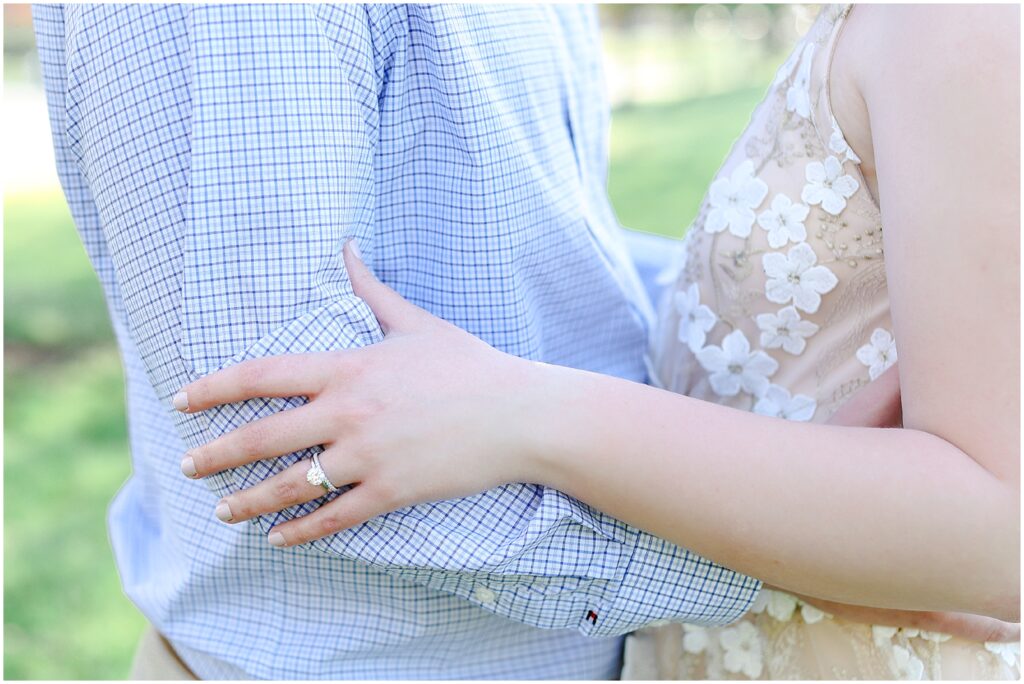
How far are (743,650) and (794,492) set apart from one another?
38 centimetres

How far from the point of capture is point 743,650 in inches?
47.2

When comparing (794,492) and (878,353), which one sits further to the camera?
(878,353)

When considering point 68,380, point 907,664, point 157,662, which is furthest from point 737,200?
point 68,380

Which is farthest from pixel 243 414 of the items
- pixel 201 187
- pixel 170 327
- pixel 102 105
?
pixel 102 105

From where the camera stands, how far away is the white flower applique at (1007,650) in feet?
3.51

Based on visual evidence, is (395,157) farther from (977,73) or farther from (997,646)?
(997,646)

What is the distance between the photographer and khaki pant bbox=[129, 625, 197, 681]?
1.23 metres

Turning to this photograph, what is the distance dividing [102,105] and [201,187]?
0.13 meters

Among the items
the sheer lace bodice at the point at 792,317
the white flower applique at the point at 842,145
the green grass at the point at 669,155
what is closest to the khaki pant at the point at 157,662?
the sheer lace bodice at the point at 792,317

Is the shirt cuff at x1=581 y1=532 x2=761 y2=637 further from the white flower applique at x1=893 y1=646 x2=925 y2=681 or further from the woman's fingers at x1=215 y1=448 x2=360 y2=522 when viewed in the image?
the woman's fingers at x1=215 y1=448 x2=360 y2=522

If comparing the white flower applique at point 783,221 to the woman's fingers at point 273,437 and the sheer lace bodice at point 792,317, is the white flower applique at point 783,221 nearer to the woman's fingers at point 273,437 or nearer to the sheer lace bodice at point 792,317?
the sheer lace bodice at point 792,317

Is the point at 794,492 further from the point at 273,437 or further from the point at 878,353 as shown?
the point at 273,437

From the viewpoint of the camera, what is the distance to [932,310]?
0.86 meters

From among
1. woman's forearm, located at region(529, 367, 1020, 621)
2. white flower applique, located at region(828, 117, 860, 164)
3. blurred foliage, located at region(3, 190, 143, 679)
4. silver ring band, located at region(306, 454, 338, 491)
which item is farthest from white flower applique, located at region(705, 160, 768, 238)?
blurred foliage, located at region(3, 190, 143, 679)
